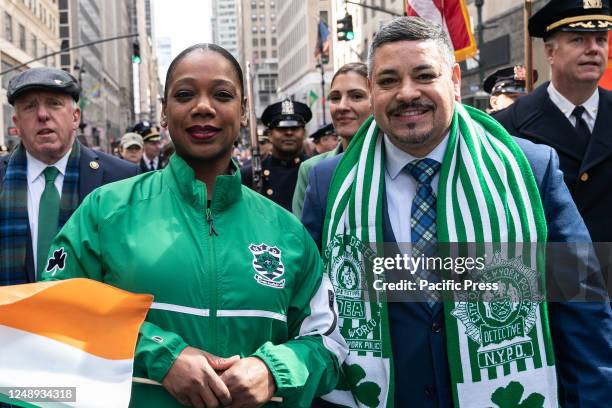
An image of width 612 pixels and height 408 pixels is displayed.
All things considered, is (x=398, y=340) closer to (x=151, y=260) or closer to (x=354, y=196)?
(x=354, y=196)

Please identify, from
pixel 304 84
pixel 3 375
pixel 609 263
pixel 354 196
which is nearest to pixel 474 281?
pixel 354 196

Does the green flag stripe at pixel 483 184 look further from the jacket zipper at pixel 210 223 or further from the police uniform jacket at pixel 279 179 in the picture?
the police uniform jacket at pixel 279 179

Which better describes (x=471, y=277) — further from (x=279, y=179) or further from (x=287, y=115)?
(x=287, y=115)

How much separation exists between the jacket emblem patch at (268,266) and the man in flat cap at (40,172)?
2.06 m

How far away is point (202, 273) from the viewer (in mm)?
2582

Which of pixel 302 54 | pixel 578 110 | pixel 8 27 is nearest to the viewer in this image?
pixel 578 110

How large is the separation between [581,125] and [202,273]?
2.62 meters

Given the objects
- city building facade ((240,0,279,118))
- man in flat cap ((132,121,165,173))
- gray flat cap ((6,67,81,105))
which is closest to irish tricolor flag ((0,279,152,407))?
gray flat cap ((6,67,81,105))

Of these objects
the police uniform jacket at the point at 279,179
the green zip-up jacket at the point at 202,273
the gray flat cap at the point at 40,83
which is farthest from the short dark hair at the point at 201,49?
the police uniform jacket at the point at 279,179

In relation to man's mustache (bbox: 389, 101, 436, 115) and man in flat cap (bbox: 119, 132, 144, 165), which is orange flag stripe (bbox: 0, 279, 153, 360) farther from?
man in flat cap (bbox: 119, 132, 144, 165)

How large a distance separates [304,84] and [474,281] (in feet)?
283

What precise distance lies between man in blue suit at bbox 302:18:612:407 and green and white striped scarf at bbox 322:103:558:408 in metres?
0.04

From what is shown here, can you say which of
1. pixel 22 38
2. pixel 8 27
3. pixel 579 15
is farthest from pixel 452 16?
pixel 22 38

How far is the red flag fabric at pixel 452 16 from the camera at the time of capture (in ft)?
29.3
